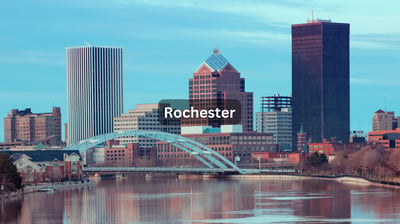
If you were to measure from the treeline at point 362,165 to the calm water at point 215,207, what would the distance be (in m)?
27.2

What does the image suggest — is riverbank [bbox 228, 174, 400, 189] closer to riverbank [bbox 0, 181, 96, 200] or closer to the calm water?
the calm water

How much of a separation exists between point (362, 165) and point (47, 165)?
47546 mm

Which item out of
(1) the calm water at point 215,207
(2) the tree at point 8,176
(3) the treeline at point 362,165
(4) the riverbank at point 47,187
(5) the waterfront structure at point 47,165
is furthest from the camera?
(3) the treeline at point 362,165

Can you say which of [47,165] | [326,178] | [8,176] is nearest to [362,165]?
[326,178]

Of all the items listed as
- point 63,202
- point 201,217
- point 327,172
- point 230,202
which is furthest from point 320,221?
point 327,172

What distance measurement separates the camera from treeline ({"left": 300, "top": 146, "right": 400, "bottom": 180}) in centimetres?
14149

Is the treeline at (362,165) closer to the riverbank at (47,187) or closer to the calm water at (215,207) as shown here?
the calm water at (215,207)

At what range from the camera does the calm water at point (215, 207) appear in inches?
3059

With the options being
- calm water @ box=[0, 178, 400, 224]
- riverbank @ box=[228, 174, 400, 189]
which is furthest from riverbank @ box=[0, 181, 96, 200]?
riverbank @ box=[228, 174, 400, 189]

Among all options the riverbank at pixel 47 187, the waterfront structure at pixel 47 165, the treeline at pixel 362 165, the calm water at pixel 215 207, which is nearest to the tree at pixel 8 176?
the riverbank at pixel 47 187

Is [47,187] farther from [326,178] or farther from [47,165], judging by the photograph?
[326,178]

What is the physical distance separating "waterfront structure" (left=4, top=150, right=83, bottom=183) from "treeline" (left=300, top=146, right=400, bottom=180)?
4382 centimetres

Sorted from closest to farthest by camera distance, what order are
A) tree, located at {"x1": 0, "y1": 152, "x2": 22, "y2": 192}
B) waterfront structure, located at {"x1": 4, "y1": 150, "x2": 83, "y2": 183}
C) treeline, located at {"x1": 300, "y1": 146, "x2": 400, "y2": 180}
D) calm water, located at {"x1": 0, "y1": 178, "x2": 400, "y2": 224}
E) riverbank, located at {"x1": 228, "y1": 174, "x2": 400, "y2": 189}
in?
1. calm water, located at {"x1": 0, "y1": 178, "x2": 400, "y2": 224}
2. tree, located at {"x1": 0, "y1": 152, "x2": 22, "y2": 192}
3. riverbank, located at {"x1": 228, "y1": 174, "x2": 400, "y2": 189}
4. waterfront structure, located at {"x1": 4, "y1": 150, "x2": 83, "y2": 183}
5. treeline, located at {"x1": 300, "y1": 146, "x2": 400, "y2": 180}

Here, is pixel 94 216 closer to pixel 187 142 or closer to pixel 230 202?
pixel 230 202
